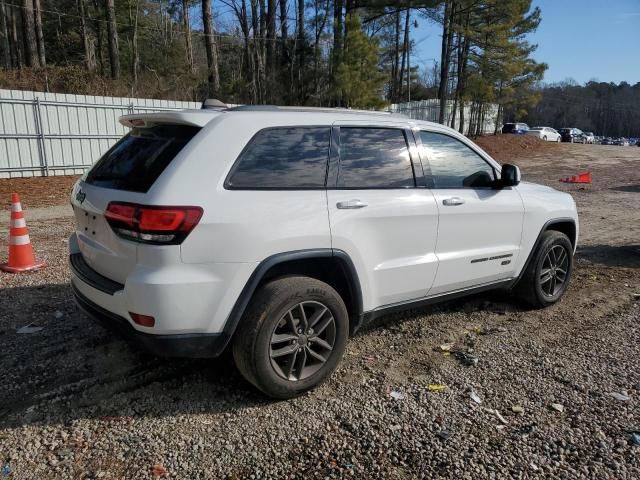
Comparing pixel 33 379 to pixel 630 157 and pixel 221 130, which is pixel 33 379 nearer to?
pixel 221 130

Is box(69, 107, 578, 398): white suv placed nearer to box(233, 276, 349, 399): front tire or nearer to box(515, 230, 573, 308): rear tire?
box(233, 276, 349, 399): front tire

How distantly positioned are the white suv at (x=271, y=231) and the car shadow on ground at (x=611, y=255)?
141 inches

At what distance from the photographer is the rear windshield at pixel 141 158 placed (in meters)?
2.88

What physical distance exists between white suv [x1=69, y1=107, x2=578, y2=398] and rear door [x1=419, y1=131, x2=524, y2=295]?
16 millimetres

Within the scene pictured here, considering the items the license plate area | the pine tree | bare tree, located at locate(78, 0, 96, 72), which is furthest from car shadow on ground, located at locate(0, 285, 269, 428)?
bare tree, located at locate(78, 0, 96, 72)

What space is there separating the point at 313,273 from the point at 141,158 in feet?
4.25

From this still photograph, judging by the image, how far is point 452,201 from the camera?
3.87 metres

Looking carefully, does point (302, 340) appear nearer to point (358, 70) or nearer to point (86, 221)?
point (86, 221)

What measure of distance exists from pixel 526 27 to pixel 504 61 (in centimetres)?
380

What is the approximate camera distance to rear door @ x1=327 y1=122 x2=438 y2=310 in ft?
10.8

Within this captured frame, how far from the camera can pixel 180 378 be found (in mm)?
3432

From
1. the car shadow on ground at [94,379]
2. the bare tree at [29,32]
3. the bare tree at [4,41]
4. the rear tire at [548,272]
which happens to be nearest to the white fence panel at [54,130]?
the bare tree at [29,32]

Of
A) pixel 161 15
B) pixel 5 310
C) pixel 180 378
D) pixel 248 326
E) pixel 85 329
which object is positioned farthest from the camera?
pixel 161 15

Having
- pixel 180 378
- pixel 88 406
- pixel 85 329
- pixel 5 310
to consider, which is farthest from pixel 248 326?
pixel 5 310
